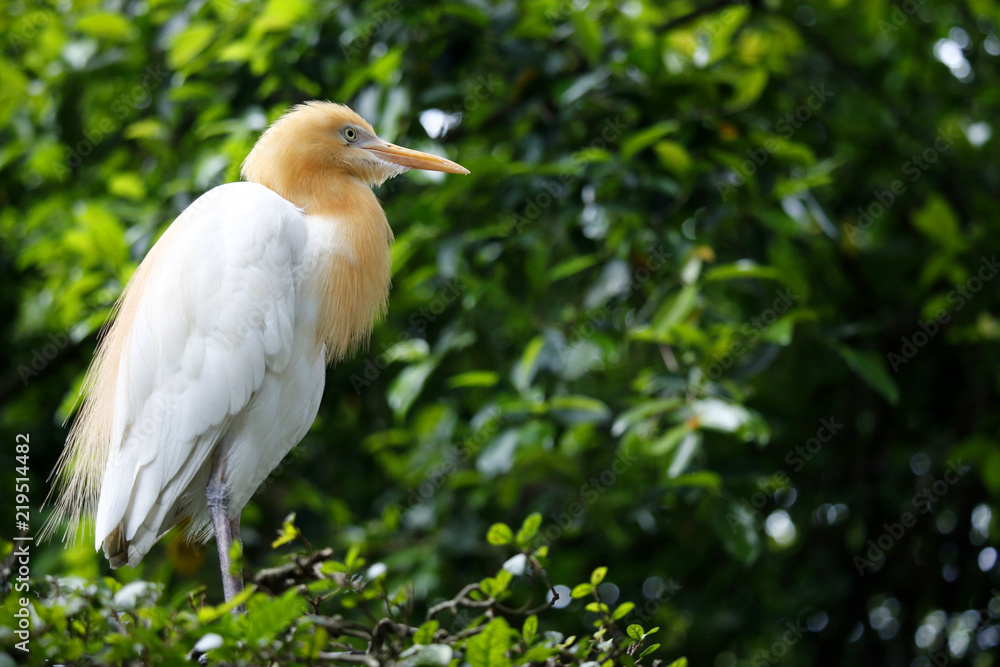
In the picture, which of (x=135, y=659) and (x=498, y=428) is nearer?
(x=135, y=659)

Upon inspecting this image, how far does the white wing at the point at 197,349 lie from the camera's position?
176cm

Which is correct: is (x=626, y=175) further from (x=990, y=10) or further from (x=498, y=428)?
(x=990, y=10)

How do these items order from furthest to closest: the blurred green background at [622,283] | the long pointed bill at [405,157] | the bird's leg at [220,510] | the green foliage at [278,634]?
the blurred green background at [622,283] → the long pointed bill at [405,157] → the bird's leg at [220,510] → the green foliage at [278,634]

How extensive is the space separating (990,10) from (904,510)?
192cm

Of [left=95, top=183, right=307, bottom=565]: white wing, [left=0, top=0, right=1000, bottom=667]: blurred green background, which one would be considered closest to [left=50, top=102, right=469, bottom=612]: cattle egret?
→ [left=95, top=183, right=307, bottom=565]: white wing

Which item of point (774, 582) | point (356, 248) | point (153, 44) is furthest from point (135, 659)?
point (774, 582)

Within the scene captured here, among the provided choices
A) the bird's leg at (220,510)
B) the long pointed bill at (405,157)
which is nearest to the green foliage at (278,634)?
the bird's leg at (220,510)

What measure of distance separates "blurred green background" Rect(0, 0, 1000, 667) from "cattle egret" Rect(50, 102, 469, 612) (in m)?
0.53

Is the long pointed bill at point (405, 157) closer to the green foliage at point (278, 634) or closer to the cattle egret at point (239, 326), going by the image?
the cattle egret at point (239, 326)

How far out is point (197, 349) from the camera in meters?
1.80

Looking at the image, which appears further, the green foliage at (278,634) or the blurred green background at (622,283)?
the blurred green background at (622,283)

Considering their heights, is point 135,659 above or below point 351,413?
above

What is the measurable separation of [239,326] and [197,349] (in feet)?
0.39

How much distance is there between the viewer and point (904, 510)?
11.5ft
